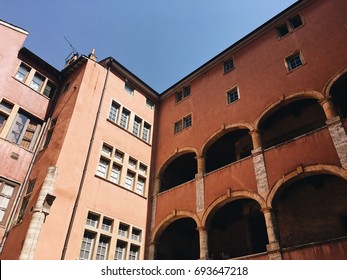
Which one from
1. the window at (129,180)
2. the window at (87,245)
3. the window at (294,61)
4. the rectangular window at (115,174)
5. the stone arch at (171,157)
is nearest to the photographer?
the window at (87,245)

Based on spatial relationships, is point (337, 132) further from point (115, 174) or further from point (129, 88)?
point (129, 88)

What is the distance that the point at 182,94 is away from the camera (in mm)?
22562

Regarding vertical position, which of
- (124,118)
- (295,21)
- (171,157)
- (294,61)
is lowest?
(171,157)

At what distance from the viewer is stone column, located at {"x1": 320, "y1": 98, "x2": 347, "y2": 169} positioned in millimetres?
11867

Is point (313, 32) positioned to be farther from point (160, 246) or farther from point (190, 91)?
point (160, 246)

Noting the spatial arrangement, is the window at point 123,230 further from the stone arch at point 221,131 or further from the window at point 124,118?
the window at point 124,118

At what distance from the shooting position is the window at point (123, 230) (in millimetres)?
16016

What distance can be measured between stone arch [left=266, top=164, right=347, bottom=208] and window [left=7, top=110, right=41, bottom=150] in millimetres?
13603

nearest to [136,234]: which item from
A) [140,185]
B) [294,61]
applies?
[140,185]

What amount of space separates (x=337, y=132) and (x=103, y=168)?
480 inches

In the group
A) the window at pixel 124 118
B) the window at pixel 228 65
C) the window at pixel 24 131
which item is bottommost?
the window at pixel 24 131

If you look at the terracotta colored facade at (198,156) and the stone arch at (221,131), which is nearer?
the terracotta colored facade at (198,156)

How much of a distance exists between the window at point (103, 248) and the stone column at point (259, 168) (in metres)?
8.24

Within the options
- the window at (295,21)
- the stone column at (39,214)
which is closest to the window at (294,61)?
the window at (295,21)
